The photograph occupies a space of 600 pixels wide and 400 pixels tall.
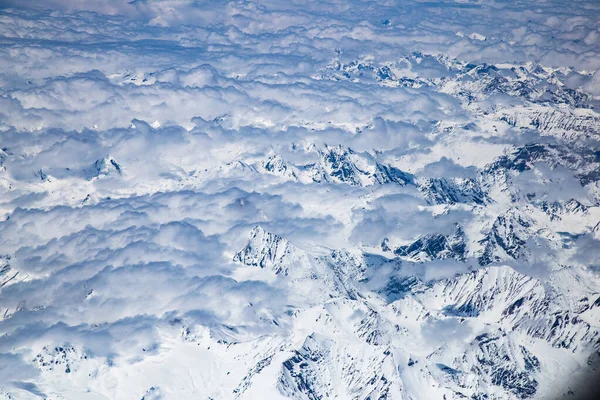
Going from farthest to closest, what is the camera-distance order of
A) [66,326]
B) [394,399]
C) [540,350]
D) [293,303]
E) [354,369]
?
[293,303] → [66,326] → [540,350] → [354,369] → [394,399]

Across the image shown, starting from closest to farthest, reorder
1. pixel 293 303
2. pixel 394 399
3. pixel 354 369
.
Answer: pixel 394 399
pixel 354 369
pixel 293 303

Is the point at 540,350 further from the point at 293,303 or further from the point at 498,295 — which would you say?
the point at 293,303

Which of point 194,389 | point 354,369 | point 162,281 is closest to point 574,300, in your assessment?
point 354,369

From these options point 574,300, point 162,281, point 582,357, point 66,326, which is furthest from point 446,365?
point 66,326

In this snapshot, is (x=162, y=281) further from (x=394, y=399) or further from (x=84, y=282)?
(x=394, y=399)

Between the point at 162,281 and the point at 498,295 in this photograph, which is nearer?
the point at 498,295

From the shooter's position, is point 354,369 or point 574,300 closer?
point 354,369

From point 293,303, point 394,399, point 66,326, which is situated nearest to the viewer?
point 394,399

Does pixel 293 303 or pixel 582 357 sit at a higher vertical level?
pixel 582 357

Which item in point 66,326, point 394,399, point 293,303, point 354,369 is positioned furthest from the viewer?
point 293,303
